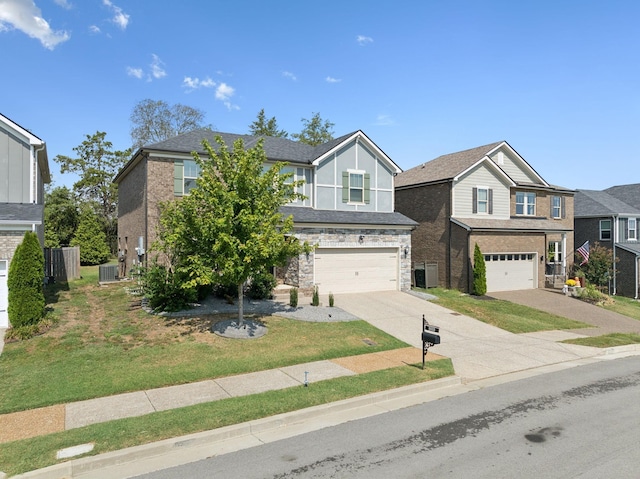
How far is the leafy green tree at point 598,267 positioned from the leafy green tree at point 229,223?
1020 inches

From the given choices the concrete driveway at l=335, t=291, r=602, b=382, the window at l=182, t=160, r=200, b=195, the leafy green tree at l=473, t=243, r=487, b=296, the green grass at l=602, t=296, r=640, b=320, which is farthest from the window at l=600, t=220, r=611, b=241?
the window at l=182, t=160, r=200, b=195

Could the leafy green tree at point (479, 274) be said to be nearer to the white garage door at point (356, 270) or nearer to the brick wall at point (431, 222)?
the brick wall at point (431, 222)

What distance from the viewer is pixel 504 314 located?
789 inches

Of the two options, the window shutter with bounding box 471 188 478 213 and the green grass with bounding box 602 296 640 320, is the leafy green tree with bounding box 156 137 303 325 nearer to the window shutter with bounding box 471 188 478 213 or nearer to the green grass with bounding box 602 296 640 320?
the window shutter with bounding box 471 188 478 213

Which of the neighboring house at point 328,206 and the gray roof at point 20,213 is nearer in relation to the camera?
the gray roof at point 20,213

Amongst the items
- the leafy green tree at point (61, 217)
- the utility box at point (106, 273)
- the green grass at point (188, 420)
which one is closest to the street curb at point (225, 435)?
the green grass at point (188, 420)

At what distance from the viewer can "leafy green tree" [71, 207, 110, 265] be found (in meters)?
34.2

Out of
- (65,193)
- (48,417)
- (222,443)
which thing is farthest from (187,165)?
(65,193)

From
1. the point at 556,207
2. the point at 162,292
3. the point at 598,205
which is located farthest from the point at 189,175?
the point at 598,205

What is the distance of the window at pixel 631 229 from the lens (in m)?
34.5

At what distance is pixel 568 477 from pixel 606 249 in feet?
Answer: 105

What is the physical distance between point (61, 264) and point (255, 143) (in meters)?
12.5

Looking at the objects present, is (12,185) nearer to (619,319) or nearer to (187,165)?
(187,165)

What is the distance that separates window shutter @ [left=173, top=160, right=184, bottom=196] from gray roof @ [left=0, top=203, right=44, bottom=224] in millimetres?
5771
